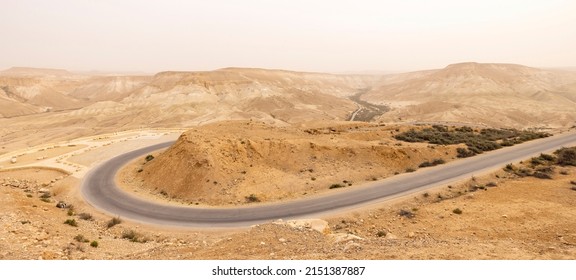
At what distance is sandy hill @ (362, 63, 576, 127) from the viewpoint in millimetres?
103812

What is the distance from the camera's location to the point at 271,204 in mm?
27203

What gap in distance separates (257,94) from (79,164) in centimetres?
9759

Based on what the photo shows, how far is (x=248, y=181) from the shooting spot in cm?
3081

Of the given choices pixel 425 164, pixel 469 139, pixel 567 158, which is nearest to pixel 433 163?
pixel 425 164

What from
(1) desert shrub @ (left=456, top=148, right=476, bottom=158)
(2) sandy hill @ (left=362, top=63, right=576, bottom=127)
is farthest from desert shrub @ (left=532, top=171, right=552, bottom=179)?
(2) sandy hill @ (left=362, top=63, right=576, bottom=127)

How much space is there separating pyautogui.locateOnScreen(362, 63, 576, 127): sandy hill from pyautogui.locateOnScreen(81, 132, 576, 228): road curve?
72.0 m

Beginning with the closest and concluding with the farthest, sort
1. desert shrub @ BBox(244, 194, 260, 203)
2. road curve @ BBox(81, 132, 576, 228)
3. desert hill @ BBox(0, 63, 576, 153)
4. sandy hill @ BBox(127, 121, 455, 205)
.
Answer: road curve @ BBox(81, 132, 576, 228) → desert shrub @ BBox(244, 194, 260, 203) → sandy hill @ BBox(127, 121, 455, 205) → desert hill @ BBox(0, 63, 576, 153)

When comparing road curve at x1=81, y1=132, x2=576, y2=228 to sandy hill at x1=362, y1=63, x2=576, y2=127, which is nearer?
road curve at x1=81, y1=132, x2=576, y2=228

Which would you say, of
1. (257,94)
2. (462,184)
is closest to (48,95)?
(257,94)

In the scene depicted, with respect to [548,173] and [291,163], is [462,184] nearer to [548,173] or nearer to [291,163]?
[548,173]

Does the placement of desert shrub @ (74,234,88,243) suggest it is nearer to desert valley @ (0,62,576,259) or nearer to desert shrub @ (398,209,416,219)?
desert valley @ (0,62,576,259)

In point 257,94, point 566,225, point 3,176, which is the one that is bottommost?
point 3,176

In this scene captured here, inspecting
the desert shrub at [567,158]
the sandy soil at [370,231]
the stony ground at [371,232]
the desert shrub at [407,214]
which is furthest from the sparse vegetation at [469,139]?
the desert shrub at [407,214]

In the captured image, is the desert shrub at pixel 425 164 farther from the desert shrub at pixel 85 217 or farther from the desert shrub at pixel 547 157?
the desert shrub at pixel 85 217
